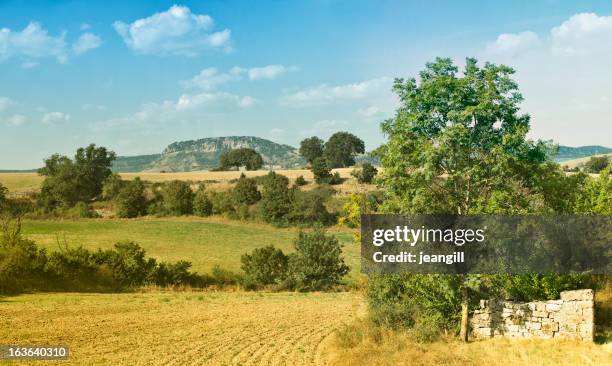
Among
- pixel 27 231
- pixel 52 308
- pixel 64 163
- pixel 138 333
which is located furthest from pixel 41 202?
pixel 138 333

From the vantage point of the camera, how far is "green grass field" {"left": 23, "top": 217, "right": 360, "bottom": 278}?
186 feet

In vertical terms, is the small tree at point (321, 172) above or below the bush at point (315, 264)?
above

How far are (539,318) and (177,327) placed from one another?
665 inches

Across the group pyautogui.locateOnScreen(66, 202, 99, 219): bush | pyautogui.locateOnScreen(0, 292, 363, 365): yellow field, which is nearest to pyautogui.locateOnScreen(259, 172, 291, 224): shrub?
pyautogui.locateOnScreen(66, 202, 99, 219): bush

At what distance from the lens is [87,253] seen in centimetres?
4147

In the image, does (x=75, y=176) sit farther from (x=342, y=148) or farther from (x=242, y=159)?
(x=342, y=148)

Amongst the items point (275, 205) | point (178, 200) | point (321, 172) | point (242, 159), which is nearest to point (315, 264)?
point (275, 205)

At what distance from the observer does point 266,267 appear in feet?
149

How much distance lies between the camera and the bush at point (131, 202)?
81.4m

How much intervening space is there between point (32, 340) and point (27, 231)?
5052cm

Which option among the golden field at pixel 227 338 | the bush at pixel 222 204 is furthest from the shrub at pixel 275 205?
the golden field at pixel 227 338

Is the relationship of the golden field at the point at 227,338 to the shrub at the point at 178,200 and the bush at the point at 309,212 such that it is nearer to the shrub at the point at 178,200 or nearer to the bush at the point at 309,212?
the bush at the point at 309,212

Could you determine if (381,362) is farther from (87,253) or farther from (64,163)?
(64,163)

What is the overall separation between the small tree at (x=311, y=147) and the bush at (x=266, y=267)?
10875 centimetres
